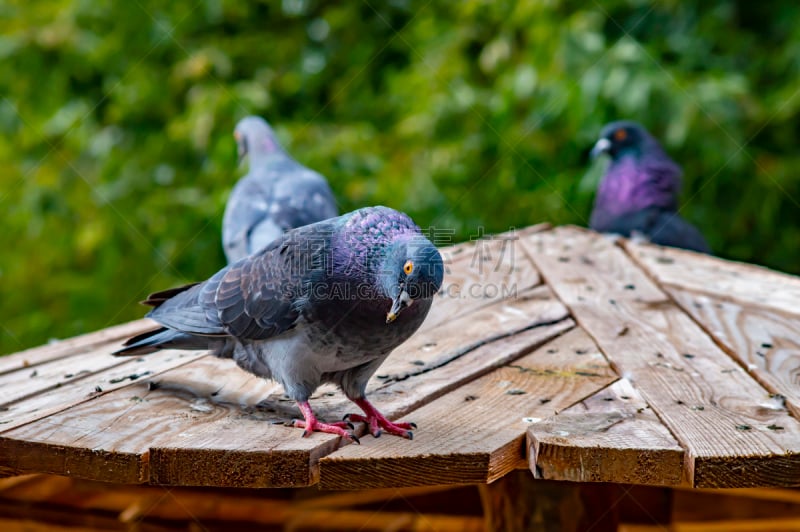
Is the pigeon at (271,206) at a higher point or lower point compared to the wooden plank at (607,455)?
higher

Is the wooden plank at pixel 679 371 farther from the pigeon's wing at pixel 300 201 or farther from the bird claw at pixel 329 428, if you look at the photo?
the pigeon's wing at pixel 300 201

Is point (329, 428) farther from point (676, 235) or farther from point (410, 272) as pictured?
point (676, 235)

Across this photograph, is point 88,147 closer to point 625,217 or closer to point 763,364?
point 625,217

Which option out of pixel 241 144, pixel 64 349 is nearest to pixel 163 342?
pixel 64 349

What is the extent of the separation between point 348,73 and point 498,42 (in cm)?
143

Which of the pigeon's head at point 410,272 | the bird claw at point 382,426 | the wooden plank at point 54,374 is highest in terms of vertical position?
the pigeon's head at point 410,272

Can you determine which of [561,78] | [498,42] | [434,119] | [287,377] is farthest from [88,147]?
[287,377]

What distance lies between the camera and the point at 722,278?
348cm

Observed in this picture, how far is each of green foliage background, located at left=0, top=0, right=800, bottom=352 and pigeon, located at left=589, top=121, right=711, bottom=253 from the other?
0.15 metres

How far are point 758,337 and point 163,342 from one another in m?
1.84

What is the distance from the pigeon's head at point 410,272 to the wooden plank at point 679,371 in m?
0.62

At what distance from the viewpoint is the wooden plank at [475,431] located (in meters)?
1.72

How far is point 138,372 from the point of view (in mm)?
2412

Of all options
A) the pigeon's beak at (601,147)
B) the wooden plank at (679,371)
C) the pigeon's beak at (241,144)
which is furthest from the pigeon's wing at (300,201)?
the pigeon's beak at (601,147)
